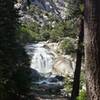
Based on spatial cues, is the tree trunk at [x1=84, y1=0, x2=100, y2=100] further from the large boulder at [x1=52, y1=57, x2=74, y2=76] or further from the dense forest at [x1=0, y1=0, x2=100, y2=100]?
the large boulder at [x1=52, y1=57, x2=74, y2=76]

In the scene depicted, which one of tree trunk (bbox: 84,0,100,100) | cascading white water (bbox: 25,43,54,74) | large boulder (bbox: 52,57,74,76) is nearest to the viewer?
tree trunk (bbox: 84,0,100,100)

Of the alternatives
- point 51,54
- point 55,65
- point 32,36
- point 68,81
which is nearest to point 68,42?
point 68,81

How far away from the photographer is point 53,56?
130 ft

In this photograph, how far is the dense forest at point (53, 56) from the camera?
5754mm

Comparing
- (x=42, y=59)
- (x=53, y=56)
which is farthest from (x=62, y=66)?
(x=53, y=56)

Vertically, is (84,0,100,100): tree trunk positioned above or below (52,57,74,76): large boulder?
above

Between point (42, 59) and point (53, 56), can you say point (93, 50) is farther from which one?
point (53, 56)

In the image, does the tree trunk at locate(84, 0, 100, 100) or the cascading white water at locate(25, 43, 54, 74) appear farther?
the cascading white water at locate(25, 43, 54, 74)

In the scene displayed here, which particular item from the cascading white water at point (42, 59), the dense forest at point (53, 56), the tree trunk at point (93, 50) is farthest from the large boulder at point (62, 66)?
the tree trunk at point (93, 50)

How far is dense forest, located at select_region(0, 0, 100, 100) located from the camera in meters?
5.75

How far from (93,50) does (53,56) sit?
111 feet

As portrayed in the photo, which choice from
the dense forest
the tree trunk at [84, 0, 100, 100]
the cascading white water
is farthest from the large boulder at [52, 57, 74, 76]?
the tree trunk at [84, 0, 100, 100]

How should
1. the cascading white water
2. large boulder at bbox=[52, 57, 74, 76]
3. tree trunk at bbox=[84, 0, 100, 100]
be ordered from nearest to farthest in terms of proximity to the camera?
tree trunk at bbox=[84, 0, 100, 100], large boulder at bbox=[52, 57, 74, 76], the cascading white water

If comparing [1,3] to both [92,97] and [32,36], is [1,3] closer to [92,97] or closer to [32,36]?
[92,97]
